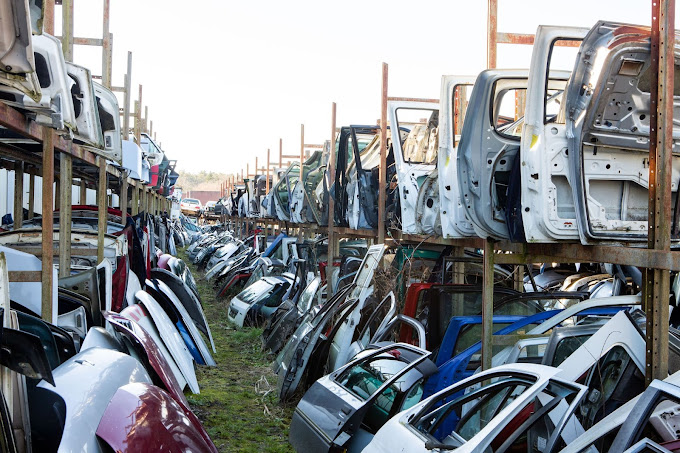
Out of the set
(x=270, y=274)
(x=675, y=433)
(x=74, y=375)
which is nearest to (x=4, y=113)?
(x=74, y=375)

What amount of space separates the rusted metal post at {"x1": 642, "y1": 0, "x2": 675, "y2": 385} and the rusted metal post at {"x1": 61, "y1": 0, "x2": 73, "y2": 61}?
5.27 meters

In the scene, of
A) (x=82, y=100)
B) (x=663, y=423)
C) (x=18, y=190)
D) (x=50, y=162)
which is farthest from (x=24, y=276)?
(x=18, y=190)

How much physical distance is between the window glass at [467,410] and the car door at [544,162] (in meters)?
1.01

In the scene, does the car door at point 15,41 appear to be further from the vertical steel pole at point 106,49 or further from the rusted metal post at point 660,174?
the vertical steel pole at point 106,49

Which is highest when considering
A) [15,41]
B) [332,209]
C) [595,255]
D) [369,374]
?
[15,41]

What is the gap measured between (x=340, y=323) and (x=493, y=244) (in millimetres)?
2152

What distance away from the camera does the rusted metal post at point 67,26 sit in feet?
20.9

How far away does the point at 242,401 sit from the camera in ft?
23.5

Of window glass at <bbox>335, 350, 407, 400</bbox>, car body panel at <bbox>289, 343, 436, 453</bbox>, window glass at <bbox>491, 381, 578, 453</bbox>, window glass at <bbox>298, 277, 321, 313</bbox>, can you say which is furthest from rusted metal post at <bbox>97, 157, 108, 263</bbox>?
window glass at <bbox>491, 381, 578, 453</bbox>

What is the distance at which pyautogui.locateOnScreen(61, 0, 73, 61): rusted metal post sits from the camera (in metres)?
6.38

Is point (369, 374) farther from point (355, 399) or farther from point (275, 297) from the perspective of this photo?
point (275, 297)

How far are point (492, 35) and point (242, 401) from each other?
4503 mm

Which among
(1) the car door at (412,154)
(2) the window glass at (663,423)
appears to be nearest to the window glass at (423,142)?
(1) the car door at (412,154)

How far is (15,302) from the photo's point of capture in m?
5.01
